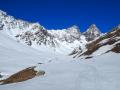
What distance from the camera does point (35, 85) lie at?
25.4 metres

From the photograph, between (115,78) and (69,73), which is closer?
(115,78)

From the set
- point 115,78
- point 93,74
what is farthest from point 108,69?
point 115,78

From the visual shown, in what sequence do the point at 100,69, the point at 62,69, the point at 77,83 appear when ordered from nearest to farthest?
the point at 77,83 < the point at 100,69 < the point at 62,69

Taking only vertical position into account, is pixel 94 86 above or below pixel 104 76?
below

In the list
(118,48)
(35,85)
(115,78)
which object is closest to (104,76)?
(115,78)

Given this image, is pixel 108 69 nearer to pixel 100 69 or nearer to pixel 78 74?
pixel 100 69

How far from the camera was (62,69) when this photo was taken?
32812 mm

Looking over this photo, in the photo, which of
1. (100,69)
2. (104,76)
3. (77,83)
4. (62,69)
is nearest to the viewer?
(77,83)

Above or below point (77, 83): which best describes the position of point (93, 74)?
above

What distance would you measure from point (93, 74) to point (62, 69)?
6151 mm

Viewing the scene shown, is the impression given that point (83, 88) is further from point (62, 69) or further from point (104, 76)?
point (62, 69)

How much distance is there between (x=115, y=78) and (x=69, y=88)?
15.8 ft

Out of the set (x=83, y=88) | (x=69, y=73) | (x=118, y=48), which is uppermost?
(x=118, y=48)

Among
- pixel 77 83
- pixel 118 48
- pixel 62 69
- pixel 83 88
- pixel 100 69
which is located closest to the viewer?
pixel 83 88
